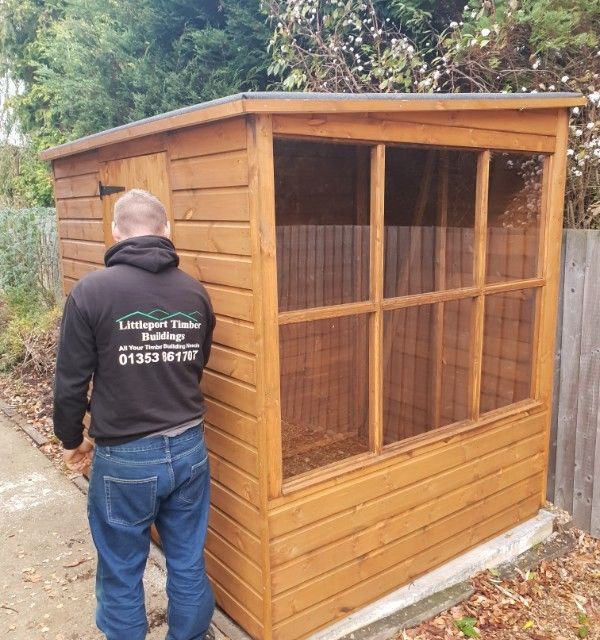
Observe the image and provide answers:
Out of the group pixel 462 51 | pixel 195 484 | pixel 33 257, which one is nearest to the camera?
pixel 195 484

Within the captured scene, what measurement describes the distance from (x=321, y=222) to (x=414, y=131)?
0.61 meters

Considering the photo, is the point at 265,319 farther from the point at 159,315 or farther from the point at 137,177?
the point at 137,177

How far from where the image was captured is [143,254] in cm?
226

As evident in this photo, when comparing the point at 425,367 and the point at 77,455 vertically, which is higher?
the point at 425,367

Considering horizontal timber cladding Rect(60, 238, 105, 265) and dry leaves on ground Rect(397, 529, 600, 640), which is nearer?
dry leaves on ground Rect(397, 529, 600, 640)

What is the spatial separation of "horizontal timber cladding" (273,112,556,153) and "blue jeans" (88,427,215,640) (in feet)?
4.19

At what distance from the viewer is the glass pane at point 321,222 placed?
2.48m

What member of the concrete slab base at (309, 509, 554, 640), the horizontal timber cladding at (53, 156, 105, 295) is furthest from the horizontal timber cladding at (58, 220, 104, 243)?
the concrete slab base at (309, 509, 554, 640)

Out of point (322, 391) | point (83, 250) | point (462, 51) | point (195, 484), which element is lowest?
point (195, 484)

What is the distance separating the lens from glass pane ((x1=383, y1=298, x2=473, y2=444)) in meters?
2.95

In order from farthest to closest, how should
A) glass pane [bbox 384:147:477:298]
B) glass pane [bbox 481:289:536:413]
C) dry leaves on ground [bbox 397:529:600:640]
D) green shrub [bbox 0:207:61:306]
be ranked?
green shrub [bbox 0:207:61:306], glass pane [bbox 481:289:536:413], dry leaves on ground [bbox 397:529:600:640], glass pane [bbox 384:147:477:298]

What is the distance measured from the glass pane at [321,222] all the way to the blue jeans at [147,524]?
2.54ft

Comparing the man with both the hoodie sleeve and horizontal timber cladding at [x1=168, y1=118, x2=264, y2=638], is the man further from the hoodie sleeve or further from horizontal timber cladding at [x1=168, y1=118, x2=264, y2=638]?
horizontal timber cladding at [x1=168, y1=118, x2=264, y2=638]

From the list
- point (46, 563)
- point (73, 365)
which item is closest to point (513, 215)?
point (73, 365)
